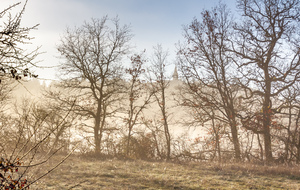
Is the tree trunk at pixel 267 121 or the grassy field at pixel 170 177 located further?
the tree trunk at pixel 267 121

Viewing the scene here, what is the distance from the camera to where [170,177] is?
1112 cm

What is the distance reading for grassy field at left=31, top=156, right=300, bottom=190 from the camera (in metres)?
9.54

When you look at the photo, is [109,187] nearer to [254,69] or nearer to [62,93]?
[62,93]

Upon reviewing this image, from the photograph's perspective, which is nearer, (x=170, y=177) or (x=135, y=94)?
(x=170, y=177)

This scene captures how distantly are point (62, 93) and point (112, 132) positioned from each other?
17.7ft

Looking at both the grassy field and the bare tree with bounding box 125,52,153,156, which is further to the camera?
the bare tree with bounding box 125,52,153,156

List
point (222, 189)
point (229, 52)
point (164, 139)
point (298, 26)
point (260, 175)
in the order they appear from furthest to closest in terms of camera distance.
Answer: point (164, 139)
point (229, 52)
point (298, 26)
point (260, 175)
point (222, 189)

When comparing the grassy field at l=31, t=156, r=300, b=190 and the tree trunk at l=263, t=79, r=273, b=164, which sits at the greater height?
the tree trunk at l=263, t=79, r=273, b=164

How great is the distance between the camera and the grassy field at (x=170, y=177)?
9.54 meters

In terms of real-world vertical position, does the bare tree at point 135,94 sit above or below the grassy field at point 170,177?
above

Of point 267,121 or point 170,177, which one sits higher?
point 267,121

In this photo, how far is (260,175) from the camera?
11.4 m

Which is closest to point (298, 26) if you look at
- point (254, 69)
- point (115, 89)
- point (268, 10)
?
point (268, 10)

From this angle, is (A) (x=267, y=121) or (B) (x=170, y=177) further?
(A) (x=267, y=121)
